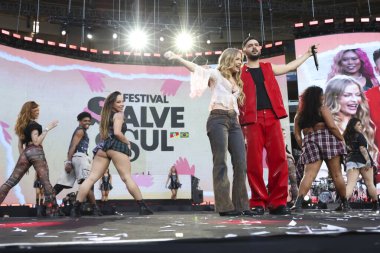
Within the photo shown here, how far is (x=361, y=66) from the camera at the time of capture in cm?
1056

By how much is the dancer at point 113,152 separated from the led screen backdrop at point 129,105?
6.30 m

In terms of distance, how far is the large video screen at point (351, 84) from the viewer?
1034 centimetres

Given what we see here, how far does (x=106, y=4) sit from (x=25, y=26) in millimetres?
3879

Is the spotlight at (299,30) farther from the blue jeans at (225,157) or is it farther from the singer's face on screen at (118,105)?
the blue jeans at (225,157)

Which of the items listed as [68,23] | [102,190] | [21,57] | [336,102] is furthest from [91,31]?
[336,102]

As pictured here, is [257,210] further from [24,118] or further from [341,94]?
[341,94]

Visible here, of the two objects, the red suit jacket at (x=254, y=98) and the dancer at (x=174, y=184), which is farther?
the dancer at (x=174, y=184)

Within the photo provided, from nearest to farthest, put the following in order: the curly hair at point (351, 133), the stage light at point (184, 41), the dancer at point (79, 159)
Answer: the dancer at point (79, 159)
the curly hair at point (351, 133)
the stage light at point (184, 41)

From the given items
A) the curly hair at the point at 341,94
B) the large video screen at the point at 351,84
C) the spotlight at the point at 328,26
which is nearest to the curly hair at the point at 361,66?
the large video screen at the point at 351,84

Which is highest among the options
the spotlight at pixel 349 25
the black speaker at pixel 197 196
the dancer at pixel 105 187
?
the spotlight at pixel 349 25

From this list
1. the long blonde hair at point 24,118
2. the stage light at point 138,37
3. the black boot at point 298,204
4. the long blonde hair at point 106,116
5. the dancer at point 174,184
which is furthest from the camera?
the stage light at point 138,37

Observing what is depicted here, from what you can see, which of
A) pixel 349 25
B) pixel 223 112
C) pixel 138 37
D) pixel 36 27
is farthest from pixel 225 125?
pixel 36 27

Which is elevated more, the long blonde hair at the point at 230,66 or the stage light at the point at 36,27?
the stage light at the point at 36,27

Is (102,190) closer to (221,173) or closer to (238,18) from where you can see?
(221,173)
